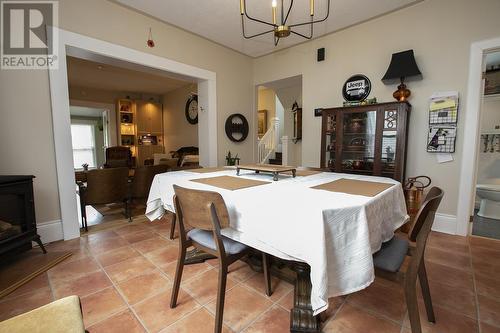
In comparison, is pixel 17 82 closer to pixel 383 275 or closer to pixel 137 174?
pixel 137 174

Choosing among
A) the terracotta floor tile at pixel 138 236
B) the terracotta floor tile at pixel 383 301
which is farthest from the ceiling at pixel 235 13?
the terracotta floor tile at pixel 383 301

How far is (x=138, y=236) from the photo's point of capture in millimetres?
2584

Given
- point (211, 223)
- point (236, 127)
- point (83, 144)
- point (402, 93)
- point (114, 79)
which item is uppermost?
point (114, 79)

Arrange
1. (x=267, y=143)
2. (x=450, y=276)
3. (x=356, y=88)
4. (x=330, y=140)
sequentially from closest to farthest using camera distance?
1. (x=450, y=276)
2. (x=356, y=88)
3. (x=330, y=140)
4. (x=267, y=143)

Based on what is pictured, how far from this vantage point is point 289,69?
3766 mm

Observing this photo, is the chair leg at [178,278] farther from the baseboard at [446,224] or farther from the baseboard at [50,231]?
the baseboard at [446,224]

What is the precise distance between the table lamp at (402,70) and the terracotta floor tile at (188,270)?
2.83 metres

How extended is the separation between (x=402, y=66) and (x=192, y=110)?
4.75m

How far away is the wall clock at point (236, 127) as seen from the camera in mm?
3938

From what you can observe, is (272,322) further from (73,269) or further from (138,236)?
(138,236)

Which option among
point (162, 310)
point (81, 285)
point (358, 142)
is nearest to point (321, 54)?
point (358, 142)

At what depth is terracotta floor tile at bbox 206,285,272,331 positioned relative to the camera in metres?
1.34

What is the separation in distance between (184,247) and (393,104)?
266cm

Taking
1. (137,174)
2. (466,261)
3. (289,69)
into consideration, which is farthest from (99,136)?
(466,261)
